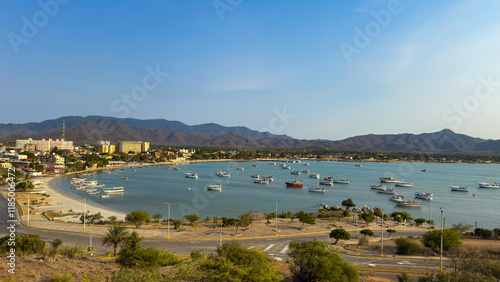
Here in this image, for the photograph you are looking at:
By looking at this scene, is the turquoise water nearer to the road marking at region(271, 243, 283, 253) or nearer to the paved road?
the paved road

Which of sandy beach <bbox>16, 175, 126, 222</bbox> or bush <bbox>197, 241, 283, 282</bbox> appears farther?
sandy beach <bbox>16, 175, 126, 222</bbox>

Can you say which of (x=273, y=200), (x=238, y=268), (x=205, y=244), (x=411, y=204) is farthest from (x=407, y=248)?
(x=411, y=204)

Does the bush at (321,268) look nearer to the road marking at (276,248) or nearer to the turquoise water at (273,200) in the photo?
the road marking at (276,248)

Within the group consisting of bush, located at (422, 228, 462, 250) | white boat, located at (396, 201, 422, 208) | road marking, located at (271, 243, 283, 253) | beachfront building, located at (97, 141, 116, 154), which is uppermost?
beachfront building, located at (97, 141, 116, 154)

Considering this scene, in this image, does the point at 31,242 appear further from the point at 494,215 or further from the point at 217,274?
the point at 494,215

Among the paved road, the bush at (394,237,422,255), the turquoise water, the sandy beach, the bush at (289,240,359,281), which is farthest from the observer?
the turquoise water

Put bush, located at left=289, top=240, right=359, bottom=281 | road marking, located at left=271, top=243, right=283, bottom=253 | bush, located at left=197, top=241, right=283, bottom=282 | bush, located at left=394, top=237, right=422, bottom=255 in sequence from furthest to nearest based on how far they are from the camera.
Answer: bush, located at left=394, top=237, right=422, bottom=255, road marking, located at left=271, top=243, right=283, bottom=253, bush, located at left=289, top=240, right=359, bottom=281, bush, located at left=197, top=241, right=283, bottom=282

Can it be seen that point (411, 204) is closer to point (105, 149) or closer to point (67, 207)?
point (67, 207)

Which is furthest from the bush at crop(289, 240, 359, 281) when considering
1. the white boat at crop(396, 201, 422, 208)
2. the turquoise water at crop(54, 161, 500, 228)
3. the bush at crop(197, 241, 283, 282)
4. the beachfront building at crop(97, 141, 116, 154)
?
the beachfront building at crop(97, 141, 116, 154)

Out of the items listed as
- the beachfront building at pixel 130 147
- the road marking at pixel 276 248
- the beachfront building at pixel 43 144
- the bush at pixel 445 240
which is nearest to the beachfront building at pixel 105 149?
the beachfront building at pixel 130 147
